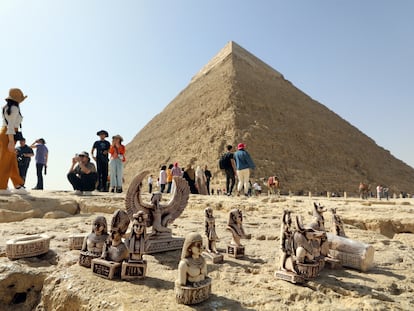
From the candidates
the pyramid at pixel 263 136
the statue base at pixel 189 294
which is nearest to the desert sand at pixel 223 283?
the statue base at pixel 189 294

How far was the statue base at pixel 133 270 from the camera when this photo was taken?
2480 mm

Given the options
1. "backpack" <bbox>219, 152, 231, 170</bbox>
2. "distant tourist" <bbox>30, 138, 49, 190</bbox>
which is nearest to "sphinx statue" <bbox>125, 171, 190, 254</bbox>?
"backpack" <bbox>219, 152, 231, 170</bbox>

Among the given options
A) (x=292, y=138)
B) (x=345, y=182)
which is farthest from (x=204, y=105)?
(x=345, y=182)

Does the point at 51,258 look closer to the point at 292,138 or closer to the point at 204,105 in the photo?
the point at 292,138

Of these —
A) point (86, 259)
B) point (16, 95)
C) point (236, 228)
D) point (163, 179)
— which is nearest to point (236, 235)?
point (236, 228)

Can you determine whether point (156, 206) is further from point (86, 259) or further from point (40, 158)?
point (40, 158)

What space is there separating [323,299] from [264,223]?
2.72 metres

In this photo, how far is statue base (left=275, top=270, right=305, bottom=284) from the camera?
2.48 metres

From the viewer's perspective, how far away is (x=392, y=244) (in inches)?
153

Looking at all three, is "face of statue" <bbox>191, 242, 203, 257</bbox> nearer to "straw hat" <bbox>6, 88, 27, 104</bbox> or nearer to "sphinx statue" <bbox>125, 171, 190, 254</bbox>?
"sphinx statue" <bbox>125, 171, 190, 254</bbox>

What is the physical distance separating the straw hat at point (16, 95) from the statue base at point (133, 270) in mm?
4747

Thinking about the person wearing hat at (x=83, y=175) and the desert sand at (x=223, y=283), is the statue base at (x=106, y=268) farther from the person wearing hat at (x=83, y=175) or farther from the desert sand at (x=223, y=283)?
the person wearing hat at (x=83, y=175)

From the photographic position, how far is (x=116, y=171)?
8.41 metres

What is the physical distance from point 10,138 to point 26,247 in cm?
328
